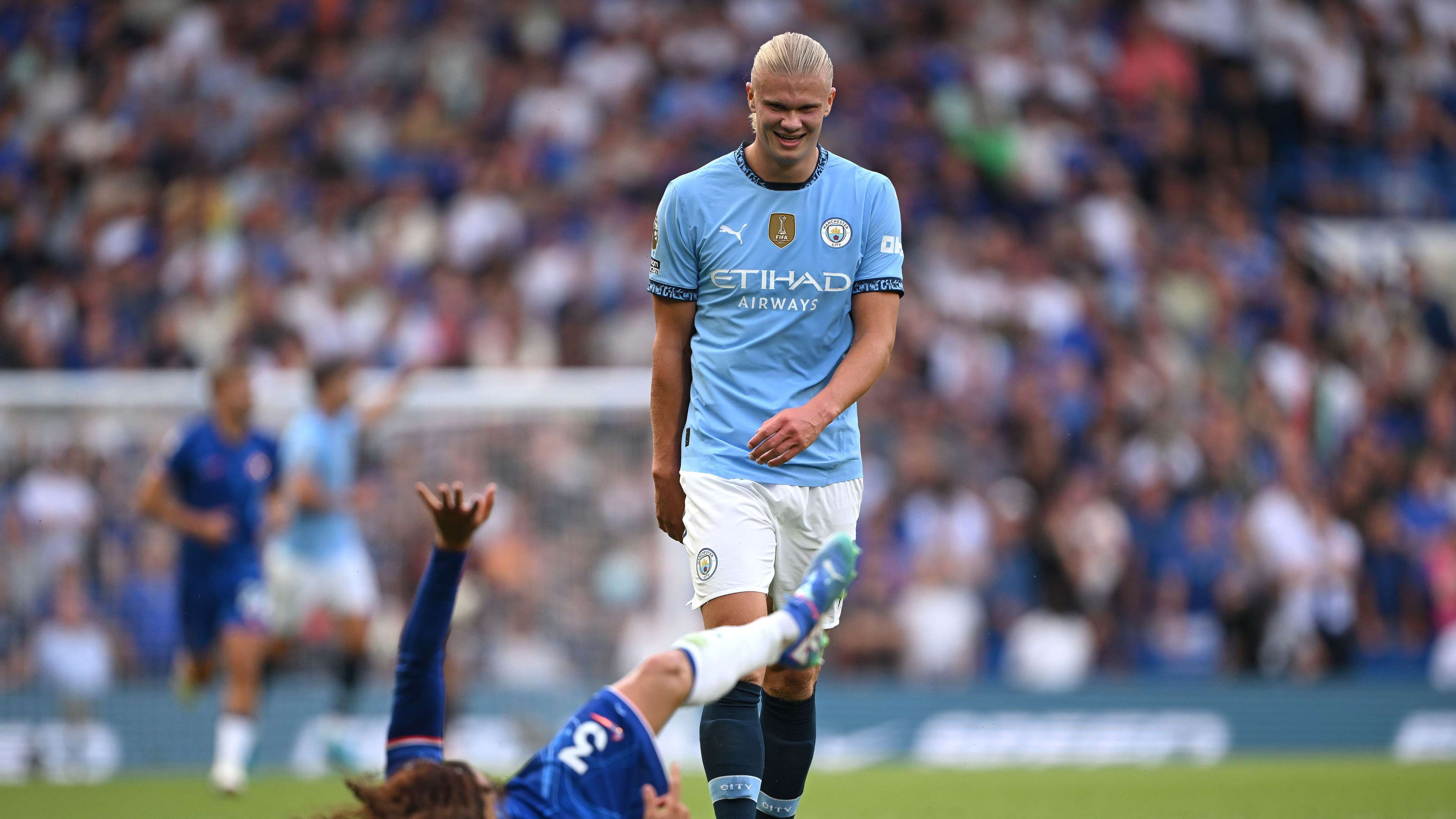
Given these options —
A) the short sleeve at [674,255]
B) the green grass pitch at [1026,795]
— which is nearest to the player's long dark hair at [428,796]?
Result: the short sleeve at [674,255]

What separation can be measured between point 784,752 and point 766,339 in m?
1.45

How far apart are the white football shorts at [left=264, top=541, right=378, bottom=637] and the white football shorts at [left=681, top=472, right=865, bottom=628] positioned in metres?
6.55

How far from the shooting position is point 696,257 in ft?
18.9

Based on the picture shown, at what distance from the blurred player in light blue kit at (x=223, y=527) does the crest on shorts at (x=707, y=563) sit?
19.1 ft

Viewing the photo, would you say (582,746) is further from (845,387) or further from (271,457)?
(271,457)

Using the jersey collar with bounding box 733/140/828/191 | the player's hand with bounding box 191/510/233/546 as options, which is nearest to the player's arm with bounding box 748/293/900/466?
the jersey collar with bounding box 733/140/828/191

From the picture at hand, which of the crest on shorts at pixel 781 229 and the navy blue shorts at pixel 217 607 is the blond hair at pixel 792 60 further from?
the navy blue shorts at pixel 217 607

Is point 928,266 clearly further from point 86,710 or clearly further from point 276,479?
point 86,710

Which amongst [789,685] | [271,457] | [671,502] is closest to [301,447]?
[271,457]

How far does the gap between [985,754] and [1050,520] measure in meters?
A: 2.23

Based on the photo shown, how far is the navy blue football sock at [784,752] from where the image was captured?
5.92 m

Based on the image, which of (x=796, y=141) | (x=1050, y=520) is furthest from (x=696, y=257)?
(x=1050, y=520)

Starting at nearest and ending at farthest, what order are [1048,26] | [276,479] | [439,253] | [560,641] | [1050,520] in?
[276,479] < [560,641] < [1050,520] < [439,253] < [1048,26]

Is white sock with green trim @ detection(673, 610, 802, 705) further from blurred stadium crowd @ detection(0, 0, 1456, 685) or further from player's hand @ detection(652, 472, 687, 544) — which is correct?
blurred stadium crowd @ detection(0, 0, 1456, 685)
